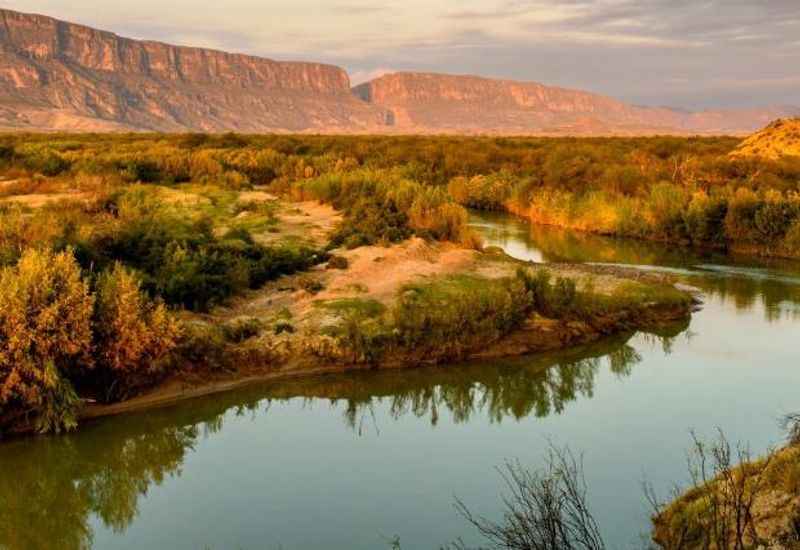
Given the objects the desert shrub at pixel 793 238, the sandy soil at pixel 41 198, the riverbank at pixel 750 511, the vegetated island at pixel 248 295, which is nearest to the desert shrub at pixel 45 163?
the vegetated island at pixel 248 295

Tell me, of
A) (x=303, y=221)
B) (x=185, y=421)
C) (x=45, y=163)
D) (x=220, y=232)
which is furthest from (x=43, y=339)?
(x=45, y=163)

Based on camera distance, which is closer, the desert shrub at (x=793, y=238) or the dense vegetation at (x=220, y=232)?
the dense vegetation at (x=220, y=232)

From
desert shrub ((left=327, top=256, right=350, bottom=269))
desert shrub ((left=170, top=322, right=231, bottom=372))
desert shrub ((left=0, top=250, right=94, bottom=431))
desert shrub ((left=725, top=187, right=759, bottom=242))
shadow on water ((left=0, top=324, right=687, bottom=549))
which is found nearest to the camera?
shadow on water ((left=0, top=324, right=687, bottom=549))

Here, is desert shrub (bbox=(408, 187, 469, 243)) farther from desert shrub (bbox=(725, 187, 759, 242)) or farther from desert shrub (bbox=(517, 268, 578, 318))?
desert shrub (bbox=(725, 187, 759, 242))

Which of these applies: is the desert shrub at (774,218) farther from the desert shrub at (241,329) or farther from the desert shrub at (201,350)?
the desert shrub at (201,350)

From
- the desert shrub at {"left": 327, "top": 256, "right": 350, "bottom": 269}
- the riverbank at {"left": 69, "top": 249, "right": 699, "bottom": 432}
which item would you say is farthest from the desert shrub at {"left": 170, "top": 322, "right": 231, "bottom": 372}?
the desert shrub at {"left": 327, "top": 256, "right": 350, "bottom": 269}

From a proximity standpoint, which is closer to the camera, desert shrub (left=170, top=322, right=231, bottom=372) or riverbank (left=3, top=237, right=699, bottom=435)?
desert shrub (left=170, top=322, right=231, bottom=372)
